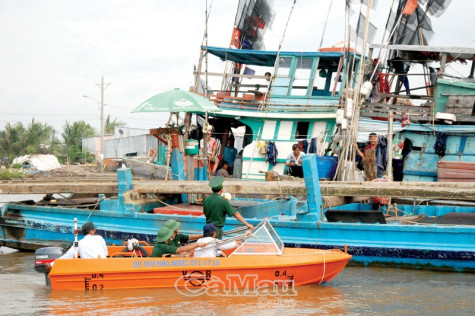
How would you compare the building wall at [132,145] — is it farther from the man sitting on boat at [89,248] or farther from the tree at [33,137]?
the man sitting on boat at [89,248]

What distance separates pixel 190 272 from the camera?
9.69 meters

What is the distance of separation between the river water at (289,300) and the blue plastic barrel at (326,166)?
20.6 feet

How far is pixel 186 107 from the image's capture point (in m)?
14.8

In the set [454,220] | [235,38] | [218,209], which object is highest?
[235,38]

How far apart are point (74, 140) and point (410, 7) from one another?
47718mm

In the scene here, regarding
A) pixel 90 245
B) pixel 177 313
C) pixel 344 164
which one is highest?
pixel 344 164

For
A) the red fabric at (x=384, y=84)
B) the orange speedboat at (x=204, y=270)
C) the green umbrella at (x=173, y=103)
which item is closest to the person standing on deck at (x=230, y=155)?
the red fabric at (x=384, y=84)

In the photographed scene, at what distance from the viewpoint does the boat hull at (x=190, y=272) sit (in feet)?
31.7

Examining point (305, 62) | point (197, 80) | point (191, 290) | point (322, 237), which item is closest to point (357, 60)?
point (305, 62)

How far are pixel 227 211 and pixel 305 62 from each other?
11.0 meters

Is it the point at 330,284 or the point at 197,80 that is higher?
the point at 197,80

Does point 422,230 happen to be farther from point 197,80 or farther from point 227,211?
point 197,80

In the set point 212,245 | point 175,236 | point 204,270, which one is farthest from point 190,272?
point 175,236

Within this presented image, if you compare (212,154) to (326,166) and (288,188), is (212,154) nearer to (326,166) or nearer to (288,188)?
(326,166)
